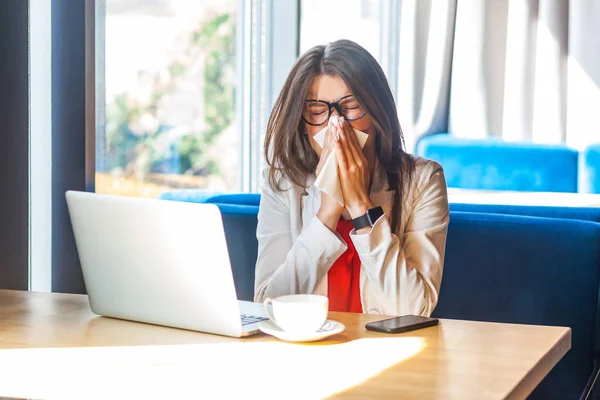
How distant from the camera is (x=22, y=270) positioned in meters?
1.94

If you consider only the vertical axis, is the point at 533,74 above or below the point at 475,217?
above

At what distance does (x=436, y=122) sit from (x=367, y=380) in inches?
168

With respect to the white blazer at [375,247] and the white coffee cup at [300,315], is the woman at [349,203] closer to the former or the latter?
the white blazer at [375,247]

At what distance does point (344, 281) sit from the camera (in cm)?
184

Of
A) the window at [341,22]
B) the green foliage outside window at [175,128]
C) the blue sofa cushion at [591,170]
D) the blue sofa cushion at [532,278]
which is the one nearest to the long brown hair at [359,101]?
the blue sofa cushion at [532,278]

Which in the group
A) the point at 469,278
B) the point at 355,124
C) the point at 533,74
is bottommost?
the point at 469,278

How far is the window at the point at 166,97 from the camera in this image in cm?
271

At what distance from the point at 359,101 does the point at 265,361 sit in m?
0.80

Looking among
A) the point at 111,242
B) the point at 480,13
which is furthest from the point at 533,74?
the point at 111,242

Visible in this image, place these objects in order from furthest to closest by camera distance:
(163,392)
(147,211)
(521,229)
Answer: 1. (521,229)
2. (147,211)
3. (163,392)

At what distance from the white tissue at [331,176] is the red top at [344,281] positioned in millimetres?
116

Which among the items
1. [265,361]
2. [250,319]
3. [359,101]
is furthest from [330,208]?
[265,361]

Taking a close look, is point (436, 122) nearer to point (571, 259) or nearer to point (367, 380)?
point (571, 259)

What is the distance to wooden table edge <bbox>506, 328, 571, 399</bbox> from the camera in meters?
1.02
